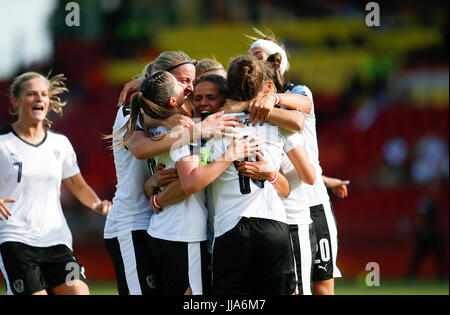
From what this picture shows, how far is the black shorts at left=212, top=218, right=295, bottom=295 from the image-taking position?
409cm

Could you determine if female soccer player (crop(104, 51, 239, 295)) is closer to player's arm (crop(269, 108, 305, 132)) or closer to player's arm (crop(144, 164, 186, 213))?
player's arm (crop(144, 164, 186, 213))

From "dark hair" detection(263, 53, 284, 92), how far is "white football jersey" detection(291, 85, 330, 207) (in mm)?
122

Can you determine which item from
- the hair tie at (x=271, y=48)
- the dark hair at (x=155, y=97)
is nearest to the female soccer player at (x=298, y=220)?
the hair tie at (x=271, y=48)

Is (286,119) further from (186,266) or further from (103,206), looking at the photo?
(103,206)

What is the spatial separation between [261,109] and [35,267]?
2509mm

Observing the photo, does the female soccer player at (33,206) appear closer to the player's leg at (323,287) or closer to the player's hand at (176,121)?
the player's hand at (176,121)

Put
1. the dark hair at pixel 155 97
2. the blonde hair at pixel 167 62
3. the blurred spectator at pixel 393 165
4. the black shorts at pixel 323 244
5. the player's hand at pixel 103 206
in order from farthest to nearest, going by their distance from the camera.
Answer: the blurred spectator at pixel 393 165 < the player's hand at pixel 103 206 < the black shorts at pixel 323 244 < the blonde hair at pixel 167 62 < the dark hair at pixel 155 97

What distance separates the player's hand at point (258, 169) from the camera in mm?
4156

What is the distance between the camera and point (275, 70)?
4840 millimetres

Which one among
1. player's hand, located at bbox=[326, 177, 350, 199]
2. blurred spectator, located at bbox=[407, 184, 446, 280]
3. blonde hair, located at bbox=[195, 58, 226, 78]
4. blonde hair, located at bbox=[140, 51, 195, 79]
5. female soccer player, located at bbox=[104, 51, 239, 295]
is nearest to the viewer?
female soccer player, located at bbox=[104, 51, 239, 295]

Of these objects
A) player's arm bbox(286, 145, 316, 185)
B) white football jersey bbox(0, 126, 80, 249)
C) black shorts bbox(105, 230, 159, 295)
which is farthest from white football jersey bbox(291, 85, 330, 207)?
white football jersey bbox(0, 126, 80, 249)

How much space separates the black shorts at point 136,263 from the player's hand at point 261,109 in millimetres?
1197

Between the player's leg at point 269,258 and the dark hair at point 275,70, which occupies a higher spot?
the dark hair at point 275,70
